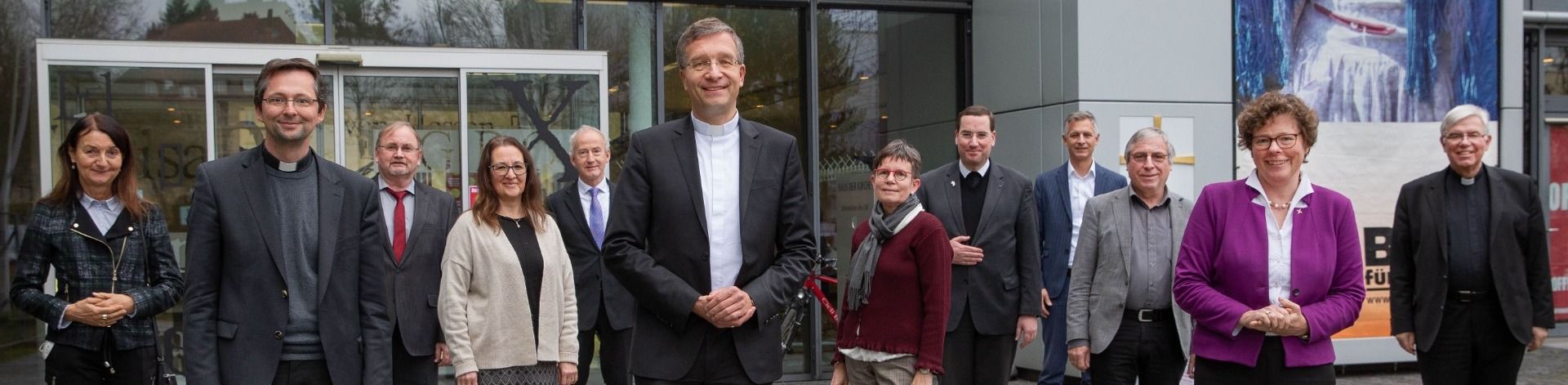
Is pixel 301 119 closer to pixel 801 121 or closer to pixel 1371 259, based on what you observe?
pixel 801 121

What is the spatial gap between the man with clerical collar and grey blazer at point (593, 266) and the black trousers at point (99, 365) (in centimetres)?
196

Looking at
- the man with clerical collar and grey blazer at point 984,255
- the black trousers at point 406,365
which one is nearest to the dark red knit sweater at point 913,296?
the man with clerical collar and grey blazer at point 984,255

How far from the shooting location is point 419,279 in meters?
5.25

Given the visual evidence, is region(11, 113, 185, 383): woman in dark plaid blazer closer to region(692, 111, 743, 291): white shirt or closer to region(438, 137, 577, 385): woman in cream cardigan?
region(438, 137, 577, 385): woman in cream cardigan

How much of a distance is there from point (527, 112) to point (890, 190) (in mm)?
3771

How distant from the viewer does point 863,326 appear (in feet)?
16.1

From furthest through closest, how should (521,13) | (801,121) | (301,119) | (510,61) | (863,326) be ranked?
(801,121) → (521,13) → (510,61) → (863,326) → (301,119)

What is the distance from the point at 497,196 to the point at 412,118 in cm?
298

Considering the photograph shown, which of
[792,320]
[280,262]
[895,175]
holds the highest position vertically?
[895,175]

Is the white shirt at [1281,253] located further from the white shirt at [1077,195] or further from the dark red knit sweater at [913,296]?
the white shirt at [1077,195]

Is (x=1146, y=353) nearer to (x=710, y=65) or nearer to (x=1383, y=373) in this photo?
(x=710, y=65)

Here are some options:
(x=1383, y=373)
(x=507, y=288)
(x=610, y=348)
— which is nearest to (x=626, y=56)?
(x=610, y=348)

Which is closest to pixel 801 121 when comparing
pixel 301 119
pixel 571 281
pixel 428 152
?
pixel 428 152

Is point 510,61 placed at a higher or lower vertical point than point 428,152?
higher
